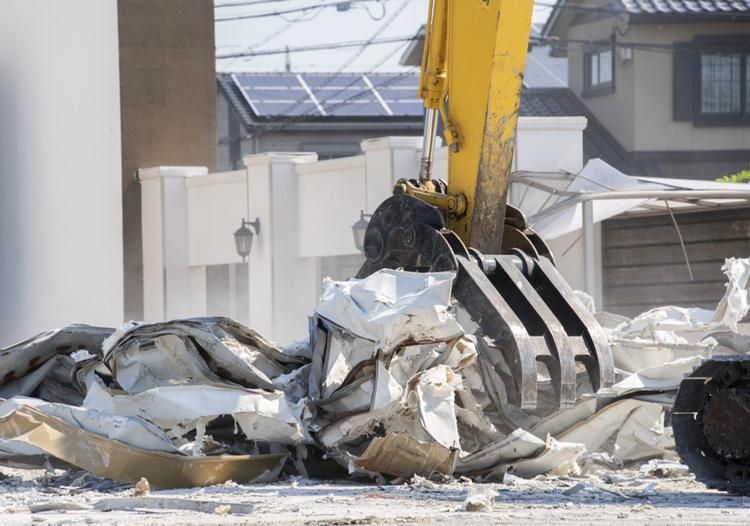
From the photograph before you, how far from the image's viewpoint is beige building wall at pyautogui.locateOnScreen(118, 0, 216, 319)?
23312 millimetres

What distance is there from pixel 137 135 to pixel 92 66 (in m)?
1.29

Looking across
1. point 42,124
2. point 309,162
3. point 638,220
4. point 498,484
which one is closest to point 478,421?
point 498,484

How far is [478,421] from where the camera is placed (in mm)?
10164

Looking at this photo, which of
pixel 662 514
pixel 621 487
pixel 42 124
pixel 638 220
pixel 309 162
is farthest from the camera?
pixel 42 124

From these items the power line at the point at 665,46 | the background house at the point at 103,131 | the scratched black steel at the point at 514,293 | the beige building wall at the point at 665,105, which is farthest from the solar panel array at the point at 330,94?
the scratched black steel at the point at 514,293

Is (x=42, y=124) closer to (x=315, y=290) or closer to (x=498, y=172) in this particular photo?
(x=315, y=290)

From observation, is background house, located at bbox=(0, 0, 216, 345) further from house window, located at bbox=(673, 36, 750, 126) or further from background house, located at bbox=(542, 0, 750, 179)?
house window, located at bbox=(673, 36, 750, 126)

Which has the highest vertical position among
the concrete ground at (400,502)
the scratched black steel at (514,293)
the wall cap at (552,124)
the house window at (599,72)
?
the house window at (599,72)

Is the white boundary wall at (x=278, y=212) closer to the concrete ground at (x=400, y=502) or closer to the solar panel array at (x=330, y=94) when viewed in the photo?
the concrete ground at (x=400, y=502)

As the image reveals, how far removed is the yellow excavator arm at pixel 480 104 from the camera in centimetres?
1115

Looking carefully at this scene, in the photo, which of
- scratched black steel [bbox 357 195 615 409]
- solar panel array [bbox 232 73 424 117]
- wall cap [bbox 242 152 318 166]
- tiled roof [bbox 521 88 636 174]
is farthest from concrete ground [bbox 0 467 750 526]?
solar panel array [bbox 232 73 424 117]

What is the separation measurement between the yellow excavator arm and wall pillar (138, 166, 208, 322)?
37.9 feet

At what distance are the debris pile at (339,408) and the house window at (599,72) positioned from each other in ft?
105

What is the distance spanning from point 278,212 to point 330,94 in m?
25.7
